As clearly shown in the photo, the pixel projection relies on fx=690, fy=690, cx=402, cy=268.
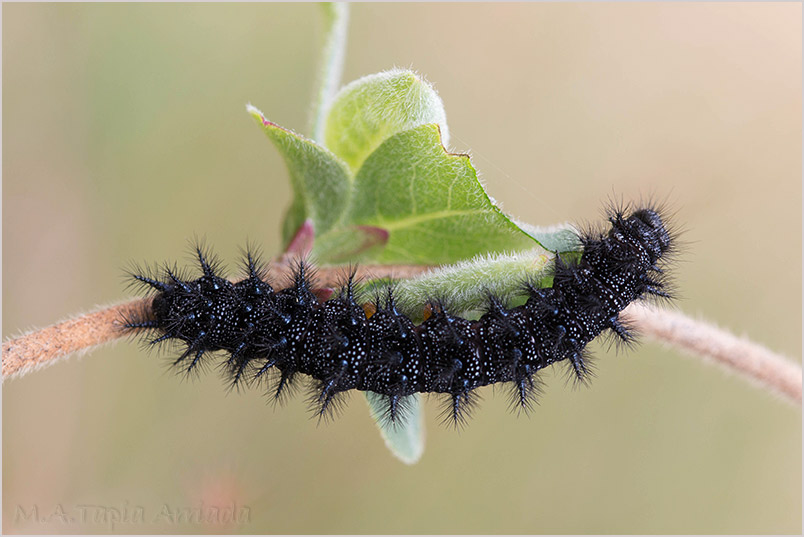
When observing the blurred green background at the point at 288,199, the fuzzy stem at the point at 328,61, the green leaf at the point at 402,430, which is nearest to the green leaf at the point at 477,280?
the green leaf at the point at 402,430

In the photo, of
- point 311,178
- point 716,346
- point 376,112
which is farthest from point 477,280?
point 716,346

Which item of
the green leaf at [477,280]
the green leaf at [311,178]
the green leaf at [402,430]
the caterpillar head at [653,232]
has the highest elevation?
the green leaf at [311,178]

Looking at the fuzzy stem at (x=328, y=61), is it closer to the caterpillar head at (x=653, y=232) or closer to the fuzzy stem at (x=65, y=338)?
the fuzzy stem at (x=65, y=338)

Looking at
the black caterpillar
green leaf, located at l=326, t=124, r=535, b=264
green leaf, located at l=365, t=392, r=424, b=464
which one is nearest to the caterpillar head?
the black caterpillar

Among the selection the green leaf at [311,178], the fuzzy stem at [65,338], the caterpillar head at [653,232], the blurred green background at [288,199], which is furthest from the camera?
the blurred green background at [288,199]

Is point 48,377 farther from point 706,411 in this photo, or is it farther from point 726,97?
point 726,97

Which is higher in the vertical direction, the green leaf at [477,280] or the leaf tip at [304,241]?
the leaf tip at [304,241]

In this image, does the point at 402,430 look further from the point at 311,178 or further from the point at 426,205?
the point at 311,178

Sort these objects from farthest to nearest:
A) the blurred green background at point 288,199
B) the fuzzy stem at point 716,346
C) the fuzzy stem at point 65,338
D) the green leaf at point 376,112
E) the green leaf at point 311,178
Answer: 1. the blurred green background at point 288,199
2. the fuzzy stem at point 716,346
3. the green leaf at point 311,178
4. the green leaf at point 376,112
5. the fuzzy stem at point 65,338
